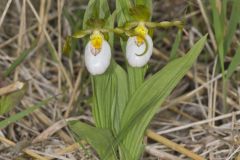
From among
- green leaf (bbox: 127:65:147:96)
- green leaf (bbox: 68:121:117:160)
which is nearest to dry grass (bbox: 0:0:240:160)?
green leaf (bbox: 68:121:117:160)

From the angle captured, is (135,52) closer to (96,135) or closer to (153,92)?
(153,92)

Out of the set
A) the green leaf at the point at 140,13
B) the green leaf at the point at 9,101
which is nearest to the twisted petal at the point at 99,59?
the green leaf at the point at 140,13

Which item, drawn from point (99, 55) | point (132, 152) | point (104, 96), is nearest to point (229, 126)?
point (132, 152)

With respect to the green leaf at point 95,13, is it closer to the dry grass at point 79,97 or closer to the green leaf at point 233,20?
the dry grass at point 79,97

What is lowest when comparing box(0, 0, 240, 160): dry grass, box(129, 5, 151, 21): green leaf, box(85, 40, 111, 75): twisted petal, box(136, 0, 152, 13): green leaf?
box(0, 0, 240, 160): dry grass

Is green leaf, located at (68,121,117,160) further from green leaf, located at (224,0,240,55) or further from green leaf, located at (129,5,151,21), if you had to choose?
green leaf, located at (224,0,240,55)

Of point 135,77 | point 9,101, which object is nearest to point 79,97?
point 9,101
